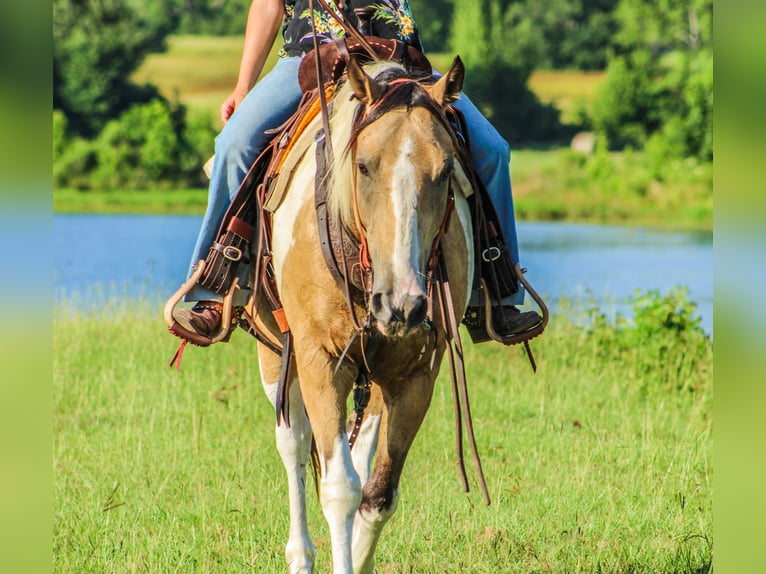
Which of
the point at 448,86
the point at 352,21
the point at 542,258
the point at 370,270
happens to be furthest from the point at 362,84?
the point at 542,258

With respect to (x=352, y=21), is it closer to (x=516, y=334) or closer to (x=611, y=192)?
(x=516, y=334)

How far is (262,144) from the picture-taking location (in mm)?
5074

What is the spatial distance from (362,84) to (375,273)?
0.78 metres

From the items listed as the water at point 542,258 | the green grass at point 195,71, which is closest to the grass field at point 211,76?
the green grass at point 195,71

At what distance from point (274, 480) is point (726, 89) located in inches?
187

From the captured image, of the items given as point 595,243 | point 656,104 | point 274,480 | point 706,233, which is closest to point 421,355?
point 274,480

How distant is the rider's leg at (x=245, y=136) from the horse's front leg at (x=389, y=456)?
1165 millimetres

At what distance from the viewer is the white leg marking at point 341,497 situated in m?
4.34

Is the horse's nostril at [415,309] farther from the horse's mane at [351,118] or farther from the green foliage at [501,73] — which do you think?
the green foliage at [501,73]

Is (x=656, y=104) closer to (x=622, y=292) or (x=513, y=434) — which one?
(x=622, y=292)

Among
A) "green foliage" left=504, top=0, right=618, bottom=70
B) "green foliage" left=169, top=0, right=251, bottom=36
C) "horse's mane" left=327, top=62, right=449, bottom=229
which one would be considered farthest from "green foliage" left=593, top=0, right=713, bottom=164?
"horse's mane" left=327, top=62, right=449, bottom=229

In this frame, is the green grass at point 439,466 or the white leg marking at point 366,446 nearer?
the white leg marking at point 366,446

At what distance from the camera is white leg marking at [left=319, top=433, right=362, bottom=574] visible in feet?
14.3

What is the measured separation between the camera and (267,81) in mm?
5148
